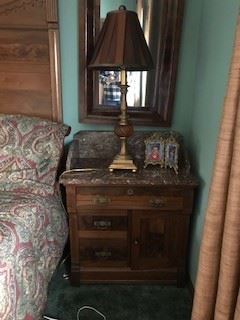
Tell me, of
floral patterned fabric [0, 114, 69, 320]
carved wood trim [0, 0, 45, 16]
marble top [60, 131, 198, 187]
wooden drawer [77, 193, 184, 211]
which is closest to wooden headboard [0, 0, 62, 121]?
carved wood trim [0, 0, 45, 16]

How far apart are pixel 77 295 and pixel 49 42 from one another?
61.4 inches

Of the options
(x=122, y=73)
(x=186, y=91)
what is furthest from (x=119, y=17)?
(x=186, y=91)

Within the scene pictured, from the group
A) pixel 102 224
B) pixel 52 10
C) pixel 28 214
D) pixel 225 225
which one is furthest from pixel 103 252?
pixel 52 10

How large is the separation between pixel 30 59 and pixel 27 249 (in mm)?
1204

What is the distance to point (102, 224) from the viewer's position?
70.7 inches

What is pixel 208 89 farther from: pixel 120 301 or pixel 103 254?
pixel 120 301

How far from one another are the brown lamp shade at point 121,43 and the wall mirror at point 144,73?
329mm

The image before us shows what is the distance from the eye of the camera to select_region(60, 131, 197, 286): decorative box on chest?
5.61ft

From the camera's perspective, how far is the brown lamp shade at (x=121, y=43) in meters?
1.54

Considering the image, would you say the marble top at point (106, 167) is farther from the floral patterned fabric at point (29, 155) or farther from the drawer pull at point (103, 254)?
the drawer pull at point (103, 254)

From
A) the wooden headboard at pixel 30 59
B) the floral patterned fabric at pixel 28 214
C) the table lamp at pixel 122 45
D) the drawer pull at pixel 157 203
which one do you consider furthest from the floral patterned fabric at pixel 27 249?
the table lamp at pixel 122 45

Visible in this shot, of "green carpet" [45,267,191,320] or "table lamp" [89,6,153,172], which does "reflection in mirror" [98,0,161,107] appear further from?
"green carpet" [45,267,191,320]

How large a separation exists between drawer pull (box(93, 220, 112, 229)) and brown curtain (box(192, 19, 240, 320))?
769mm

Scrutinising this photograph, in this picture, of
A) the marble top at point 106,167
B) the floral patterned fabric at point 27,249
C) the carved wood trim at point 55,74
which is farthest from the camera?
the carved wood trim at point 55,74
